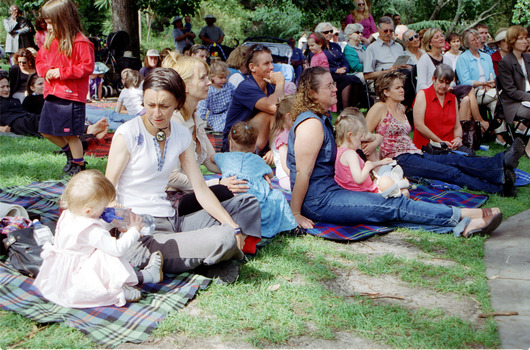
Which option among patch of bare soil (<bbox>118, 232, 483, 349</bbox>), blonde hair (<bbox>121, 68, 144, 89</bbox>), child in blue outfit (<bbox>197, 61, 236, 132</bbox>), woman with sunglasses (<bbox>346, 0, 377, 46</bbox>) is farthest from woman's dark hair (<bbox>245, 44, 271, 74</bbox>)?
woman with sunglasses (<bbox>346, 0, 377, 46</bbox>)

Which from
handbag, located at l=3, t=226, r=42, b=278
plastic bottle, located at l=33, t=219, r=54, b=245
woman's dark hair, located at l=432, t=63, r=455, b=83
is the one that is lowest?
handbag, located at l=3, t=226, r=42, b=278

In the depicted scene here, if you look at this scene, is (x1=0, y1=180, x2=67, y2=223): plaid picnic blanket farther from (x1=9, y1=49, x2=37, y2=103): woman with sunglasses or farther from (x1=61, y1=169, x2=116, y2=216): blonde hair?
(x1=9, y1=49, x2=37, y2=103): woman with sunglasses

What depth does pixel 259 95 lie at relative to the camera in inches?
235

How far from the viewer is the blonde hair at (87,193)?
2805 millimetres

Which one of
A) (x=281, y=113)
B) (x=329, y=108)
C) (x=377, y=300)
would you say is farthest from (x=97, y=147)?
(x=377, y=300)

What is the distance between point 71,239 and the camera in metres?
2.83

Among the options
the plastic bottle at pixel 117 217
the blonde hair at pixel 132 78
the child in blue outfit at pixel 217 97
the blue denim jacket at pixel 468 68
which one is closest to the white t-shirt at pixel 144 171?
the plastic bottle at pixel 117 217

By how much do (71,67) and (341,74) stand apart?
19.8ft

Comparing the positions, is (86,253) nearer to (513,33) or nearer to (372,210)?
(372,210)

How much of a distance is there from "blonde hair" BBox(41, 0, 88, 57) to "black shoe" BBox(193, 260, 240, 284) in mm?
3152

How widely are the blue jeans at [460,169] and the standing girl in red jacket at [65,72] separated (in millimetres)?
3447

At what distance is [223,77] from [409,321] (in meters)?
5.70

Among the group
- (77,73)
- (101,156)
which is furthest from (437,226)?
(101,156)

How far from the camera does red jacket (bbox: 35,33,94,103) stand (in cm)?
552
